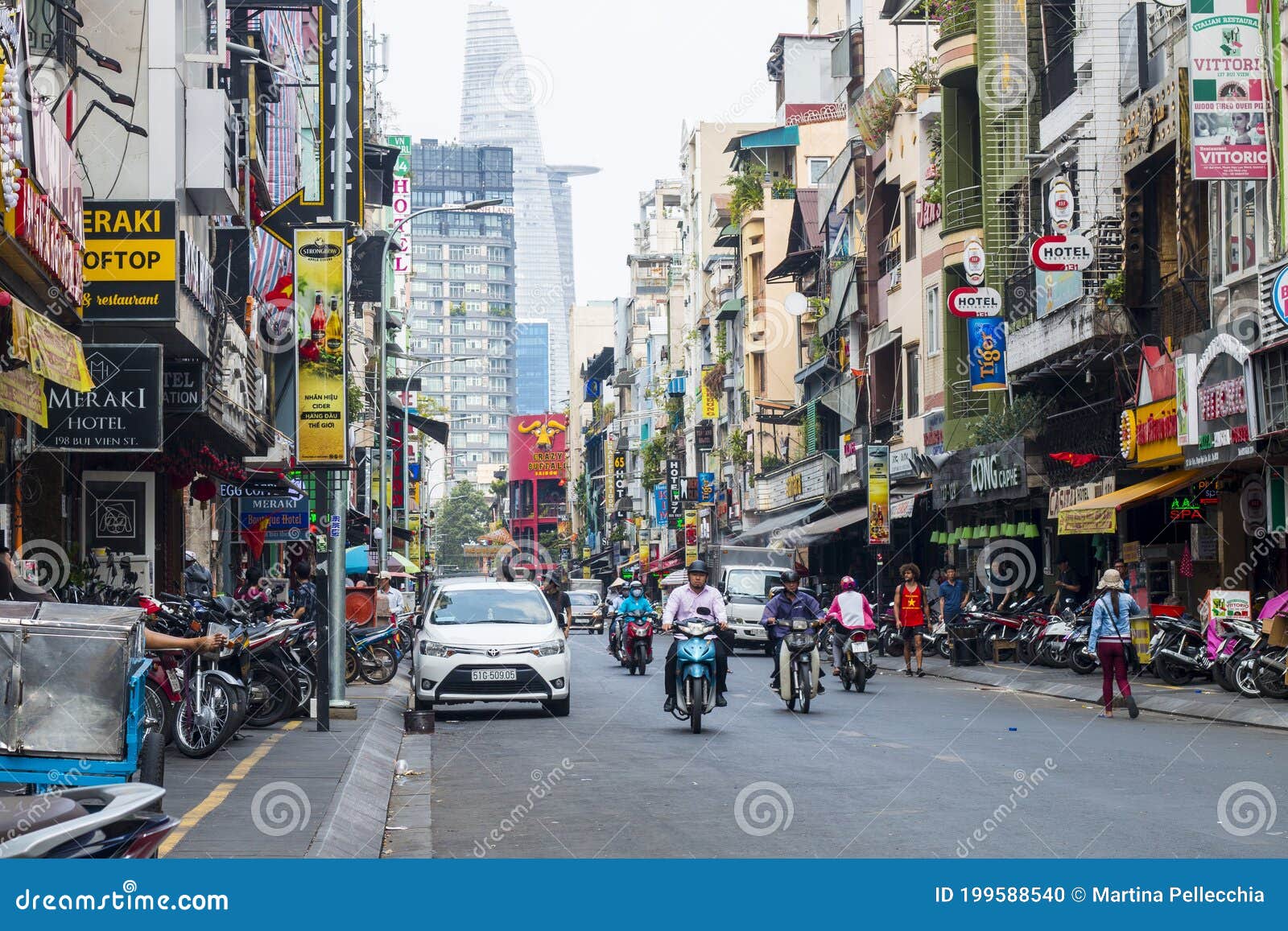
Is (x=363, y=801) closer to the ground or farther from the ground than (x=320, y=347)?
closer to the ground

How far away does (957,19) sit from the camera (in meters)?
38.5

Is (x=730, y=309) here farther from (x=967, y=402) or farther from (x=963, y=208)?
(x=963, y=208)

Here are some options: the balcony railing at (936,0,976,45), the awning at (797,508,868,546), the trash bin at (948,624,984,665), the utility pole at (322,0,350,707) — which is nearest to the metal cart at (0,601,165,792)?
the utility pole at (322,0,350,707)

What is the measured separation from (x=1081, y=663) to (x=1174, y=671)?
3.23m

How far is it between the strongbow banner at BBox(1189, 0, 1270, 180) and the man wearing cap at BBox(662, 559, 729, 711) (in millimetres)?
8787

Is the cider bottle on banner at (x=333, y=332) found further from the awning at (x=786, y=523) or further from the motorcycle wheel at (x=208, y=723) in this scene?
the awning at (x=786, y=523)

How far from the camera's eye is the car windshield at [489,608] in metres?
21.3

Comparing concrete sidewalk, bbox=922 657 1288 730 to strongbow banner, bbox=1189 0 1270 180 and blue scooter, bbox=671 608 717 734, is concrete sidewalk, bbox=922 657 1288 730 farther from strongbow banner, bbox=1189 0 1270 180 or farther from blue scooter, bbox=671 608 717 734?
strongbow banner, bbox=1189 0 1270 180

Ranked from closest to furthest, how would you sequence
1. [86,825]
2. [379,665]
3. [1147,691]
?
[86,825], [1147,691], [379,665]

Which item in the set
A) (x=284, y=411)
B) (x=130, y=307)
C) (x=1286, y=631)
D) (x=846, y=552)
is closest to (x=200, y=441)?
(x=130, y=307)

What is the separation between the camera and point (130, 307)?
17.6 m

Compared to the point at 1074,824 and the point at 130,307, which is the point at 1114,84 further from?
the point at 1074,824

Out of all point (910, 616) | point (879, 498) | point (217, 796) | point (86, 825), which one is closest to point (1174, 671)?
point (910, 616)

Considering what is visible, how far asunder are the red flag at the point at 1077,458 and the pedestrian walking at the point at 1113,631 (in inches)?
464
